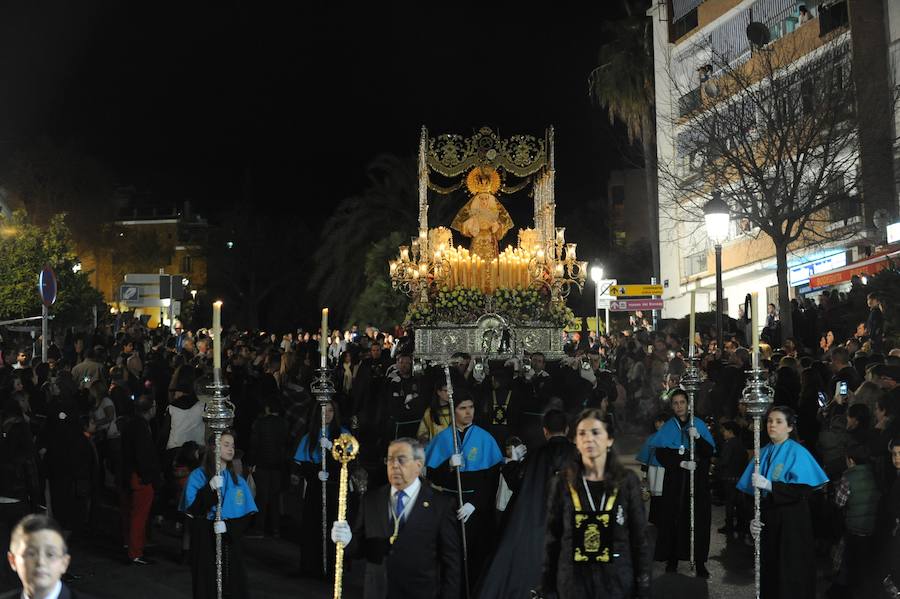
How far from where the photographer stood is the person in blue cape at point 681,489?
1041 centimetres

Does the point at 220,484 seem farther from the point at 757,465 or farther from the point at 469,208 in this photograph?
the point at 469,208

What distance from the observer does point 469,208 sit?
28.7 m

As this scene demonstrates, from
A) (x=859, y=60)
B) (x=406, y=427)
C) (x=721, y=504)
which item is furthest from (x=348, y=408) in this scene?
(x=859, y=60)

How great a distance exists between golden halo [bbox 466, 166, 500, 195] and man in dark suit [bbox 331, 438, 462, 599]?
889 inches

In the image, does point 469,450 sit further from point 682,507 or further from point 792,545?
point 792,545

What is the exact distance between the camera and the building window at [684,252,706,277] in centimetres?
4130

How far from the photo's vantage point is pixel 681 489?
10656 millimetres

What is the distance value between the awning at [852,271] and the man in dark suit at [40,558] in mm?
23381

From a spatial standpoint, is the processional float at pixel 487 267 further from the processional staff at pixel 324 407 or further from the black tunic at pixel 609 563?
the black tunic at pixel 609 563

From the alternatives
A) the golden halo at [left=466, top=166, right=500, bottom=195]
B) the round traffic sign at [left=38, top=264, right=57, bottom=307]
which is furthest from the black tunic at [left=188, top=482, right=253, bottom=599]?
the golden halo at [left=466, top=166, right=500, bottom=195]

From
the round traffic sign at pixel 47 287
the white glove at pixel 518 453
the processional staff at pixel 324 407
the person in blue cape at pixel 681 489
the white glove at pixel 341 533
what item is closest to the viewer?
the white glove at pixel 341 533

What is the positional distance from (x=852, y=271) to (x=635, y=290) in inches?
250

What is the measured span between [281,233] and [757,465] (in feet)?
215

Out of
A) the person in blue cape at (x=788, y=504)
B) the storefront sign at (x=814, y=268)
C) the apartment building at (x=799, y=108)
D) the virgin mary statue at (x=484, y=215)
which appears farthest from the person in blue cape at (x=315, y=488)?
the storefront sign at (x=814, y=268)
